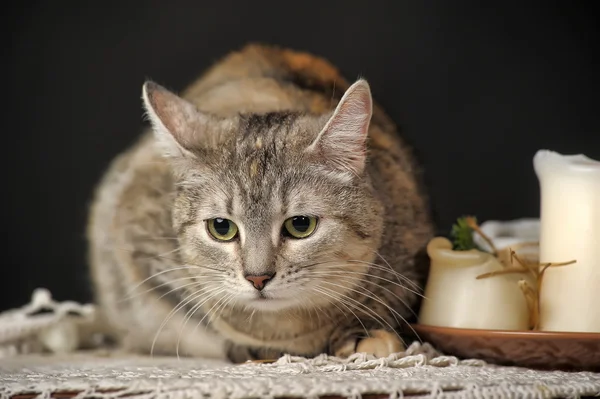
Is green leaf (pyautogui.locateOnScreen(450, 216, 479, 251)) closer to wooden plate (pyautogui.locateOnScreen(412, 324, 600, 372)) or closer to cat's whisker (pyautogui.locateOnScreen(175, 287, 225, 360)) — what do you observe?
wooden plate (pyautogui.locateOnScreen(412, 324, 600, 372))

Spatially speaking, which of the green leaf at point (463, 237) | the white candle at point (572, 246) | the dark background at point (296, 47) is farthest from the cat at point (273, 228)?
the dark background at point (296, 47)

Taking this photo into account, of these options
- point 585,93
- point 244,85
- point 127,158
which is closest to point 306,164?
point 244,85

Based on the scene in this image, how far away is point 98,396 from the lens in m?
0.98

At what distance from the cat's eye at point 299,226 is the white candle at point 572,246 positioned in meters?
0.44

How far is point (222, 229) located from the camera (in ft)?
4.33

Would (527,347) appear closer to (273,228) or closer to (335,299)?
(335,299)

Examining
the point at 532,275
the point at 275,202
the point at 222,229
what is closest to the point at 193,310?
the point at 222,229

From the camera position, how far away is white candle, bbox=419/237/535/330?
1311 millimetres

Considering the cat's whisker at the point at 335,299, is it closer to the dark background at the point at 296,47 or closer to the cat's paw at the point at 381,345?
the cat's paw at the point at 381,345

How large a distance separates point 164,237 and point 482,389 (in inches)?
30.2

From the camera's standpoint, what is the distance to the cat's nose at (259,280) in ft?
4.00

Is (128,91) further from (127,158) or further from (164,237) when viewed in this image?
(164,237)

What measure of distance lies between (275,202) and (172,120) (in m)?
0.29

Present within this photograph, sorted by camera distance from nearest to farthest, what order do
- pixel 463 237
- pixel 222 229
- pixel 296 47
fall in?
pixel 222 229 < pixel 463 237 < pixel 296 47
